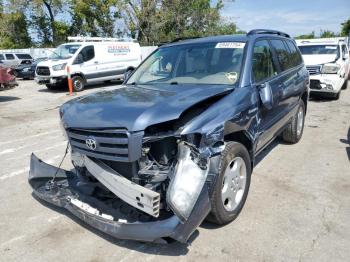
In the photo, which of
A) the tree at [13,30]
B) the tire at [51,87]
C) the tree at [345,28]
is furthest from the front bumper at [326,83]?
the tree at [345,28]

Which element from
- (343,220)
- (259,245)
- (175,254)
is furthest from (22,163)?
(343,220)

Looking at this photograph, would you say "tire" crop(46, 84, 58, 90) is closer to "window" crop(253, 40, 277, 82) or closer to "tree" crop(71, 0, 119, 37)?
"window" crop(253, 40, 277, 82)

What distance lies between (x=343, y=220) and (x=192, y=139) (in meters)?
1.88

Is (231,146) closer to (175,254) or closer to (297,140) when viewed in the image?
(175,254)

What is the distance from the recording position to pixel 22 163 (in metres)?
5.72

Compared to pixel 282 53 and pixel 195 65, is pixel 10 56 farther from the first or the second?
pixel 195 65

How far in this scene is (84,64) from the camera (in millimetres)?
16016

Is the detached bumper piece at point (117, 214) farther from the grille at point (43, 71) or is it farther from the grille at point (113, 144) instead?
the grille at point (43, 71)

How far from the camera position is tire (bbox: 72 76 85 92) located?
15.7m

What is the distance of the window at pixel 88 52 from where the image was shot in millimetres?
16078

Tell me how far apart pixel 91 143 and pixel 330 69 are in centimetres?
939

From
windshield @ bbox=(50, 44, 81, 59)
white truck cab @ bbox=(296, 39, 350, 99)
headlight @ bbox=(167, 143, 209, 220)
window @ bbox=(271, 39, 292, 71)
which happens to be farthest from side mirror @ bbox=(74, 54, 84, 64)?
headlight @ bbox=(167, 143, 209, 220)

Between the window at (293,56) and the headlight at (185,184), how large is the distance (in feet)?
11.7

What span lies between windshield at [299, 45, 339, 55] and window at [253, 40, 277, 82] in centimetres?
789
